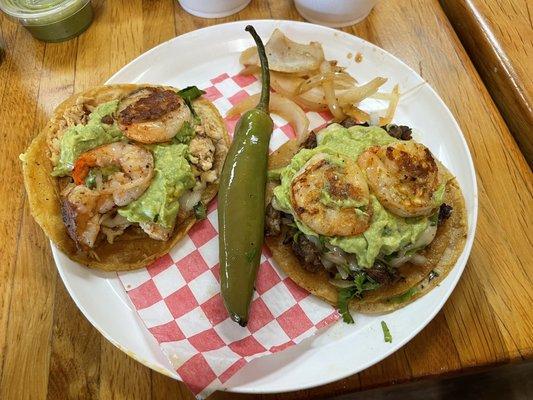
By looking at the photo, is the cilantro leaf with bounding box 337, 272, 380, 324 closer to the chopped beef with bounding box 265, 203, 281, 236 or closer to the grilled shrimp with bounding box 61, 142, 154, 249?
the chopped beef with bounding box 265, 203, 281, 236

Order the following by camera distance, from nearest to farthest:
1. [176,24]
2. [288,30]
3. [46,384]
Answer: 1. [46,384]
2. [288,30]
3. [176,24]

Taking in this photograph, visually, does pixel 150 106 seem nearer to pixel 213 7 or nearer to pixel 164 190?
pixel 164 190

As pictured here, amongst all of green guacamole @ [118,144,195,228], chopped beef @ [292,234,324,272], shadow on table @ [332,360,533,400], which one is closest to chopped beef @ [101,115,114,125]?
green guacamole @ [118,144,195,228]

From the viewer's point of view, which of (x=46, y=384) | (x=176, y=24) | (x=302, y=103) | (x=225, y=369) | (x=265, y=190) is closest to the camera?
(x=225, y=369)

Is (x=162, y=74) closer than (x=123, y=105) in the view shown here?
No

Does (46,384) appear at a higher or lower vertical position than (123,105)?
lower

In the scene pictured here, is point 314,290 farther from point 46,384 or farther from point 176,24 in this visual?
point 176,24

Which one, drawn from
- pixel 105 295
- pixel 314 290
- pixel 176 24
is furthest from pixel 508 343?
pixel 176 24

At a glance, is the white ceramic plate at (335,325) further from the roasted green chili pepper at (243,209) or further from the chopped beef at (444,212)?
the roasted green chili pepper at (243,209)
